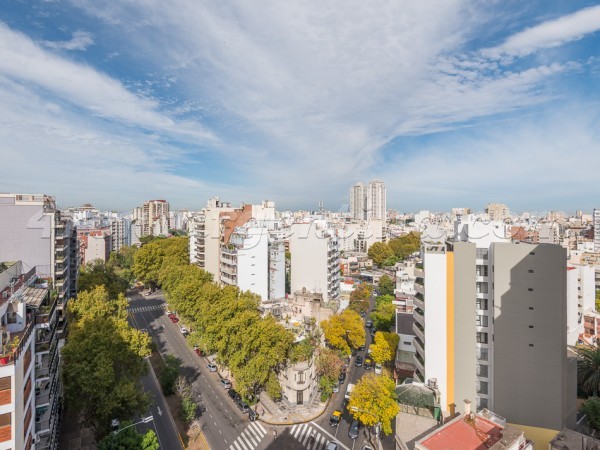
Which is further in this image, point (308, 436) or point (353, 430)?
point (353, 430)

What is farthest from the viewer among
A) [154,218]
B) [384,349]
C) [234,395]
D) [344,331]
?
[154,218]

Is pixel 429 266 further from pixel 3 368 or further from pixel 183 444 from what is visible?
pixel 3 368

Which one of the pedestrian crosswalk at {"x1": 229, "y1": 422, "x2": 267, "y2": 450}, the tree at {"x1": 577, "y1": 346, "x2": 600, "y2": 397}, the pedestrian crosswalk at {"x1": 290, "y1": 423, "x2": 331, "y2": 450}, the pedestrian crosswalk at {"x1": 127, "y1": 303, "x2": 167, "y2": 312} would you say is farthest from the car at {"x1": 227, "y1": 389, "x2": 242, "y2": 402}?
the tree at {"x1": 577, "y1": 346, "x2": 600, "y2": 397}

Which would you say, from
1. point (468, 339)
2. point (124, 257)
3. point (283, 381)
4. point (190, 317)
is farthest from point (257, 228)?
point (124, 257)

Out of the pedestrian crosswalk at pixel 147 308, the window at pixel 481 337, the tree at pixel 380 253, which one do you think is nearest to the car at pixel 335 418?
the window at pixel 481 337

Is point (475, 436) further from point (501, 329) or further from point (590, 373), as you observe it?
point (590, 373)

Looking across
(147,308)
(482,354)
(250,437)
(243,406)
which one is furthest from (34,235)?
(482,354)

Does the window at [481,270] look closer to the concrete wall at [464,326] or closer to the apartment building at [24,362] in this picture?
the concrete wall at [464,326]

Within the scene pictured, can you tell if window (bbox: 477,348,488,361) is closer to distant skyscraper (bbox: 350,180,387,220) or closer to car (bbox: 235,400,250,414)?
car (bbox: 235,400,250,414)
